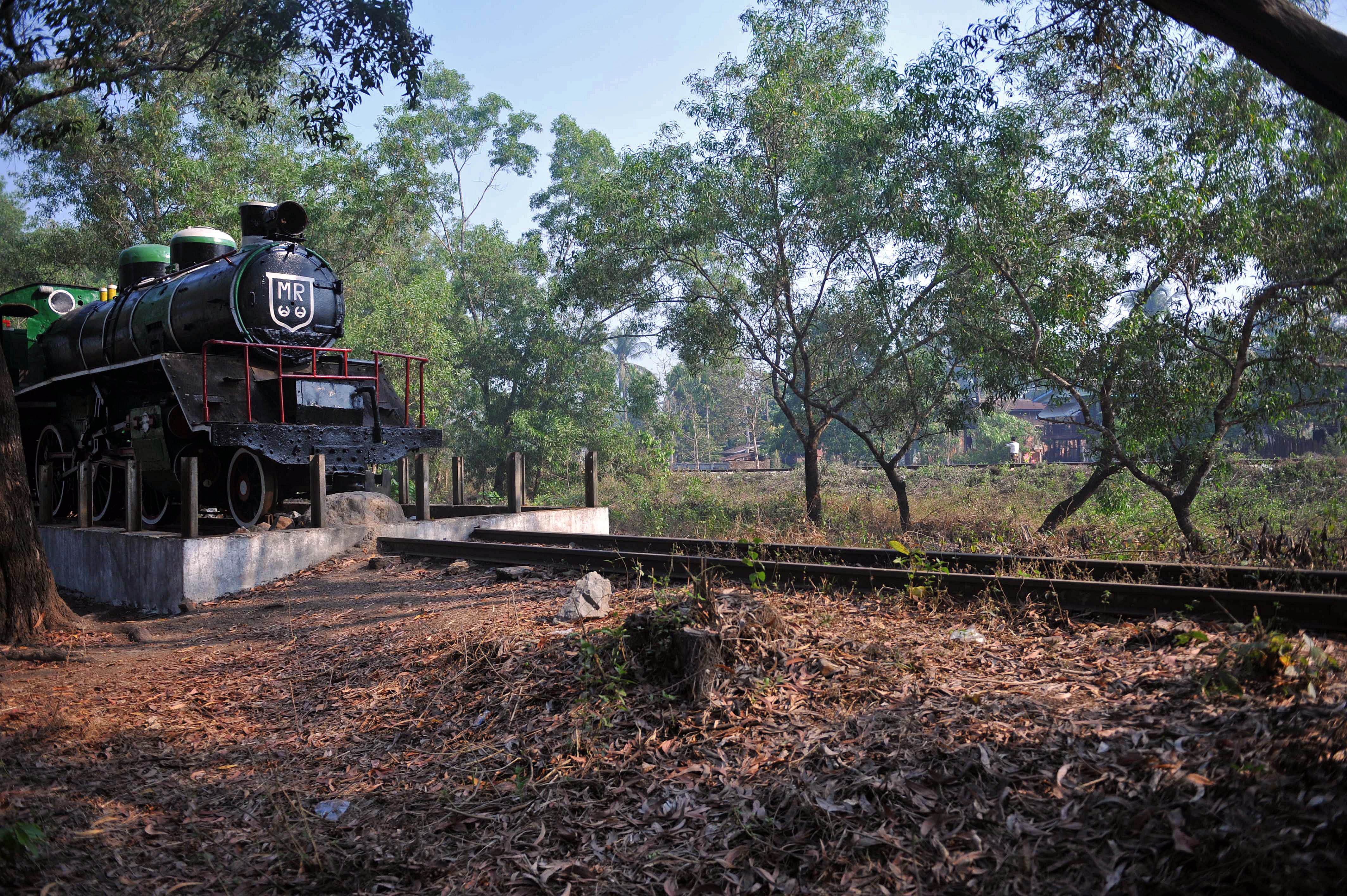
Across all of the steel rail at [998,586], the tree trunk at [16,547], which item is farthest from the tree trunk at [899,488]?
the tree trunk at [16,547]

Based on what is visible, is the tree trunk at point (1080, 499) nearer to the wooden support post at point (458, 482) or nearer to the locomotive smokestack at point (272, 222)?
the wooden support post at point (458, 482)

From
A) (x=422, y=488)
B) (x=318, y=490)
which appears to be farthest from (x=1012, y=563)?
(x=422, y=488)

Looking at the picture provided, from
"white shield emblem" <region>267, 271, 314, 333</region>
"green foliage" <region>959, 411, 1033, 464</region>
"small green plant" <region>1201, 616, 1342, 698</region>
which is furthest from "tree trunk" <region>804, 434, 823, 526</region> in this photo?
"green foliage" <region>959, 411, 1033, 464</region>

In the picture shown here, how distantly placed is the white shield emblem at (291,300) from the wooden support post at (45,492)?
15.2 feet

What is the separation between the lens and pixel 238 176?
21.5 metres

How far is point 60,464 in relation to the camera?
12.3 metres

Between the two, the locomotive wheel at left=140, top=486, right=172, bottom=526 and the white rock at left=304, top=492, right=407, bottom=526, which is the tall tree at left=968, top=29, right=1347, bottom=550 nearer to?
the white rock at left=304, top=492, right=407, bottom=526

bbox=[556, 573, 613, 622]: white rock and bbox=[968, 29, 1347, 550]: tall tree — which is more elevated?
bbox=[968, 29, 1347, 550]: tall tree

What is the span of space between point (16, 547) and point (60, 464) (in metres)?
7.02

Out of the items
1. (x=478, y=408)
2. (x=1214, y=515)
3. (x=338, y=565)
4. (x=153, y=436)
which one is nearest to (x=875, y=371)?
(x=1214, y=515)

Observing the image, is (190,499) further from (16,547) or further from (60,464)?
(60,464)

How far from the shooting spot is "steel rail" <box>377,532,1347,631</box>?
427cm

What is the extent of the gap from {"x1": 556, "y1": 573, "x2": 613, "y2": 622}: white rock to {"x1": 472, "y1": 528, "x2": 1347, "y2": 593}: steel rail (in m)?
1.24

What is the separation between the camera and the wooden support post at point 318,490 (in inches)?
357
